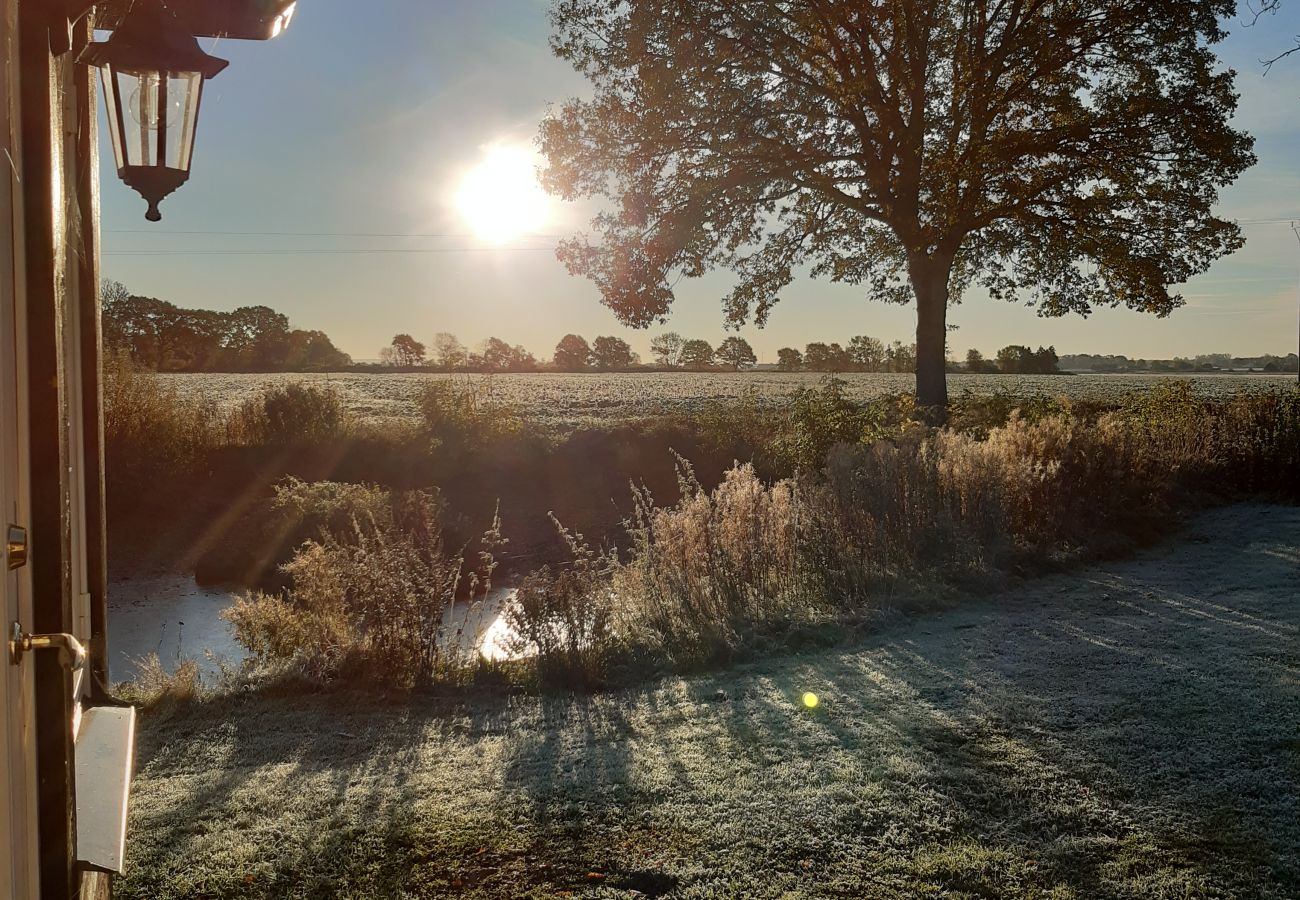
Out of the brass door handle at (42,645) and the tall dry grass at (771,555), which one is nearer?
the brass door handle at (42,645)

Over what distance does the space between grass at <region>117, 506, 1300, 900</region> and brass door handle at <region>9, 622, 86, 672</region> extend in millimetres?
1457

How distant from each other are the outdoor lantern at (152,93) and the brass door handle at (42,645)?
7.45 feet

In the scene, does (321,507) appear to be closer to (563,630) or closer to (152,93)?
(563,630)

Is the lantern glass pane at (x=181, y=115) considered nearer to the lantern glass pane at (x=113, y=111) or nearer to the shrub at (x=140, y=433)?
the lantern glass pane at (x=113, y=111)

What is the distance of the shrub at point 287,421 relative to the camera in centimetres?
1761

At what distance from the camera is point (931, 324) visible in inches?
642

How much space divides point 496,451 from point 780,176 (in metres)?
6.89

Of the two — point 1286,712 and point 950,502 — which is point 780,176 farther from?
point 1286,712

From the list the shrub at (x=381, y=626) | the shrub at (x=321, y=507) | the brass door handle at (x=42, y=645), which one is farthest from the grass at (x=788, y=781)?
the shrub at (x=321, y=507)

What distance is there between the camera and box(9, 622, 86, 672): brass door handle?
162 cm

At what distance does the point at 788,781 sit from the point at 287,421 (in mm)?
A: 16012

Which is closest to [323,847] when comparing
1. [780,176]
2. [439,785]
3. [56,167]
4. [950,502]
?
[439,785]

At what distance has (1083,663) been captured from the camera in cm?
484

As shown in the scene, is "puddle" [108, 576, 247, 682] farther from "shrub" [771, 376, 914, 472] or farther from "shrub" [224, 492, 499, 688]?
"shrub" [771, 376, 914, 472]
